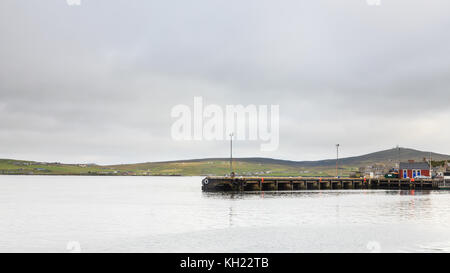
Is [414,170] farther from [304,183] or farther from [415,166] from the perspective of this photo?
[304,183]

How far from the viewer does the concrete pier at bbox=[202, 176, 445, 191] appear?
12325 centimetres

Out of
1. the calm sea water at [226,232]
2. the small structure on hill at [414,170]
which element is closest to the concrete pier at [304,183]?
the small structure on hill at [414,170]

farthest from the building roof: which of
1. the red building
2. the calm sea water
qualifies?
the calm sea water

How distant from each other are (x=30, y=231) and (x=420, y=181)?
145 m

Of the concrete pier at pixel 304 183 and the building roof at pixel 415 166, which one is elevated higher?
the building roof at pixel 415 166

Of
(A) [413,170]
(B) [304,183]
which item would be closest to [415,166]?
(A) [413,170]

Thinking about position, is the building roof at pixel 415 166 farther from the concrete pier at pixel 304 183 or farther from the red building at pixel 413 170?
the concrete pier at pixel 304 183

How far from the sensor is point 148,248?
3161 cm

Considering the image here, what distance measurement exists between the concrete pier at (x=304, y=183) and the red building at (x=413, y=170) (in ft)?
24.5

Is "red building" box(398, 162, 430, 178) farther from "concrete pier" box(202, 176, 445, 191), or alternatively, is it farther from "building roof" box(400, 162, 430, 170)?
"concrete pier" box(202, 176, 445, 191)

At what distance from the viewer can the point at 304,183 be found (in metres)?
147

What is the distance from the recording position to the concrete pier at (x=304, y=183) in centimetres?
12325

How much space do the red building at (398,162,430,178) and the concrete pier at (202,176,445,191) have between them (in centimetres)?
748
